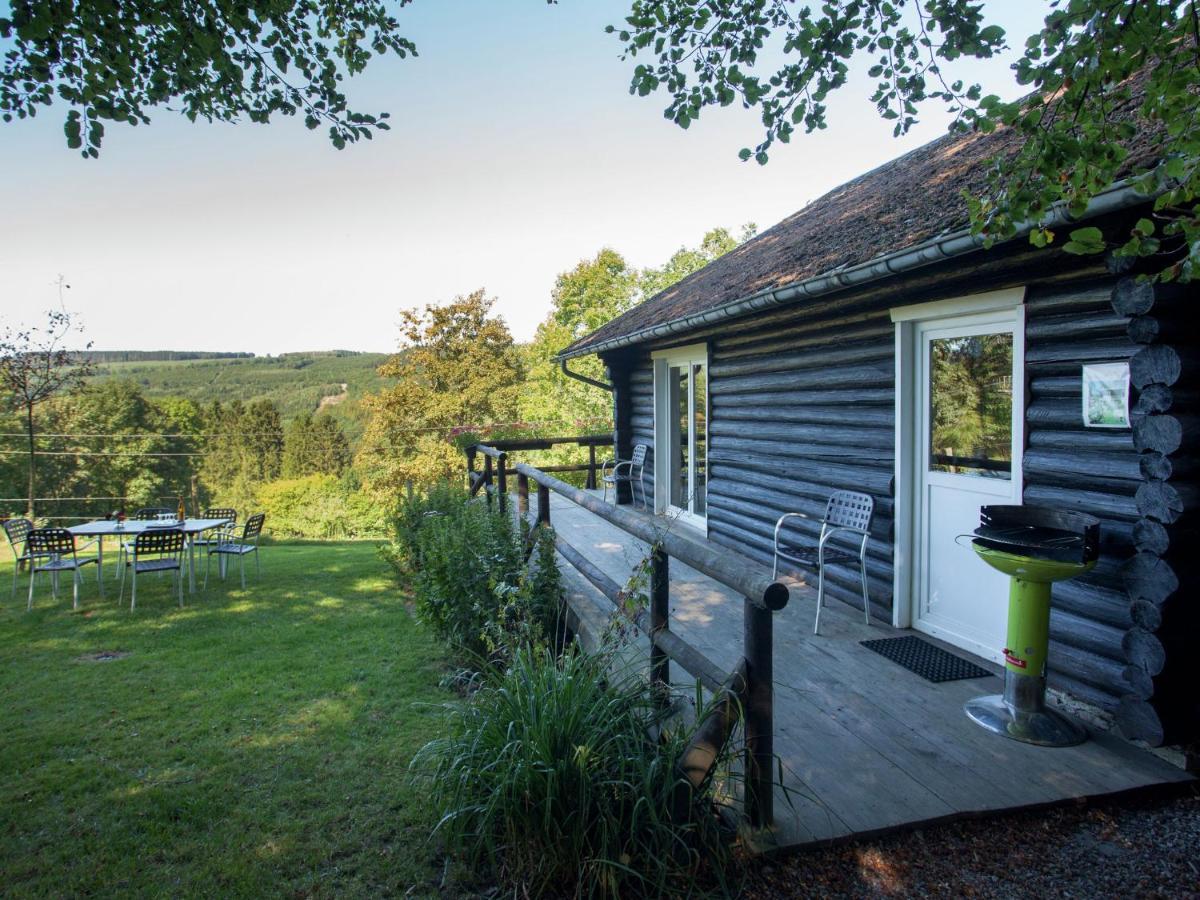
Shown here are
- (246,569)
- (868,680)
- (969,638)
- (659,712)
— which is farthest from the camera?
(246,569)

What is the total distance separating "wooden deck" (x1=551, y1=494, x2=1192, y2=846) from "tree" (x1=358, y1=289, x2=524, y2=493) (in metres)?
18.1

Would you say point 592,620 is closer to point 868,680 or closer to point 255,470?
point 868,680

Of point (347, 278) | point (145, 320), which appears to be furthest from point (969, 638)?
point (145, 320)

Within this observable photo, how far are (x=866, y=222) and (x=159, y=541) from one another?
7.76 metres

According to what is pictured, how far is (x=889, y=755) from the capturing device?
9.12 ft

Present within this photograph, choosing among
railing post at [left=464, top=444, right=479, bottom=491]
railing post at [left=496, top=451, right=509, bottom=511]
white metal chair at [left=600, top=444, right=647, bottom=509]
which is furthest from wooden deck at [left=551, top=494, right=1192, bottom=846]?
railing post at [left=464, top=444, right=479, bottom=491]

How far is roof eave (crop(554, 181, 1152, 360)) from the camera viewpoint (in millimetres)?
2529

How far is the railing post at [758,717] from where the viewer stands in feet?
7.18

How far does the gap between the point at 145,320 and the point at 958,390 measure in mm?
35569

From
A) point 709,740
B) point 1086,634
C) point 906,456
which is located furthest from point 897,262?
point 709,740

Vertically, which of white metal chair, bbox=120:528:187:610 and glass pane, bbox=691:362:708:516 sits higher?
glass pane, bbox=691:362:708:516

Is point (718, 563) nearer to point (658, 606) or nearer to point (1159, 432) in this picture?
point (658, 606)

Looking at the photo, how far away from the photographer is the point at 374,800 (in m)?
3.09

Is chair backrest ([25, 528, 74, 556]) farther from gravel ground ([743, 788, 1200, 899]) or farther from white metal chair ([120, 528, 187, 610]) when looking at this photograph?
gravel ground ([743, 788, 1200, 899])
